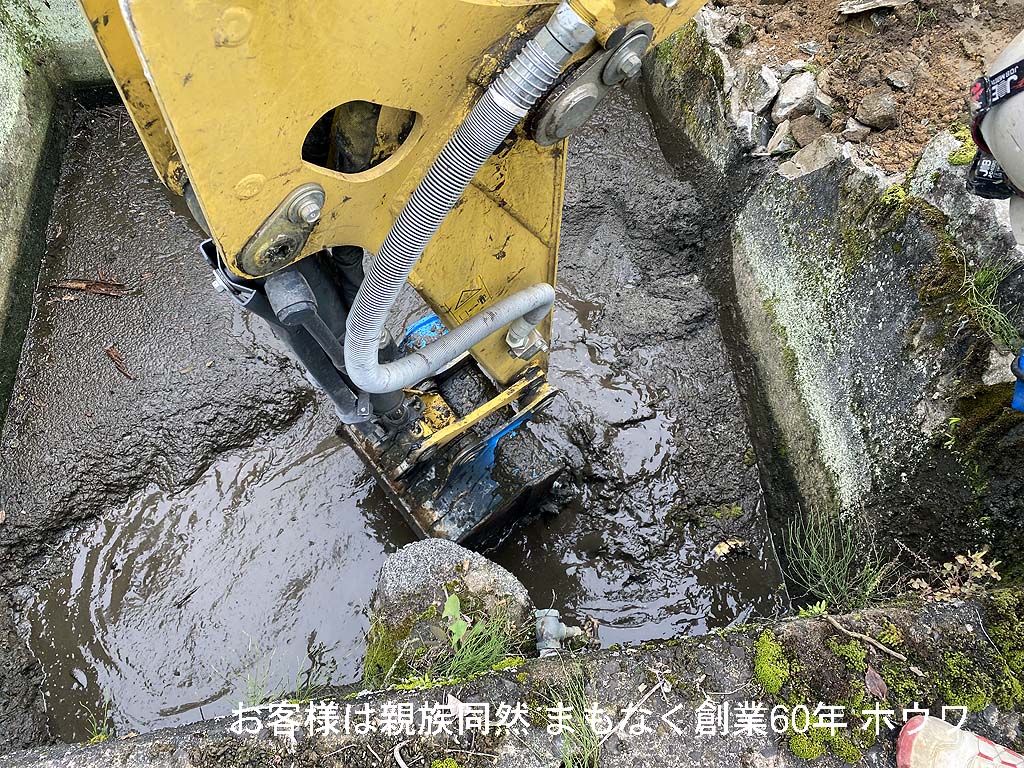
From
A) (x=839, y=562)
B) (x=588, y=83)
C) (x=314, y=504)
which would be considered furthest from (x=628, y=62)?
(x=314, y=504)

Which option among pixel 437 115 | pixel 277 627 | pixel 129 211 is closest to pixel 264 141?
pixel 437 115

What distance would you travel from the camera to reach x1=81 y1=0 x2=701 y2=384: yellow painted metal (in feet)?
3.44

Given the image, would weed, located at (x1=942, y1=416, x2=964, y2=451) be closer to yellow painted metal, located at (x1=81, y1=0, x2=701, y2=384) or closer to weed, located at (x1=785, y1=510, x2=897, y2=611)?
weed, located at (x1=785, y1=510, x2=897, y2=611)

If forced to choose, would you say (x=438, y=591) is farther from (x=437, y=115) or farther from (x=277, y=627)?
(x=437, y=115)

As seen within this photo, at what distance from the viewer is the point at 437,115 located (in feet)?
4.84

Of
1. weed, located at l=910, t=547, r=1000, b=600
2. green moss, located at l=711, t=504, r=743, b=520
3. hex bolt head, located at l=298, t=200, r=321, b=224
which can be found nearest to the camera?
hex bolt head, located at l=298, t=200, r=321, b=224

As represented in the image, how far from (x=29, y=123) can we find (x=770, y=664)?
532 cm

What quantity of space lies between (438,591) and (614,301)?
2199mm

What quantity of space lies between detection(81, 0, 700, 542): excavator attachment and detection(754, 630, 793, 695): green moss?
1276mm

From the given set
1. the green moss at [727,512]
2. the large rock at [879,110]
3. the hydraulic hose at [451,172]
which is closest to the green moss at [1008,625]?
the green moss at [727,512]

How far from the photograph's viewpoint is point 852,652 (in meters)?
1.95

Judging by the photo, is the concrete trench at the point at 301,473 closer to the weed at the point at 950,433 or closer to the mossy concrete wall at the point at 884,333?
the mossy concrete wall at the point at 884,333

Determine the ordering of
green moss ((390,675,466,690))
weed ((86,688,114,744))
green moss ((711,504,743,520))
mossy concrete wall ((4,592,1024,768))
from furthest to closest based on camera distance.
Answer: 1. green moss ((711,504,743,520))
2. weed ((86,688,114,744))
3. green moss ((390,675,466,690))
4. mossy concrete wall ((4,592,1024,768))

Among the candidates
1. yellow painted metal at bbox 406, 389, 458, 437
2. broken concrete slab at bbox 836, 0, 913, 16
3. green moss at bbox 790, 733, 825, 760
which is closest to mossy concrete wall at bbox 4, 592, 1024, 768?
green moss at bbox 790, 733, 825, 760
